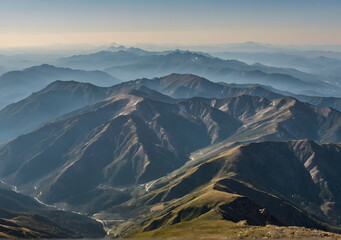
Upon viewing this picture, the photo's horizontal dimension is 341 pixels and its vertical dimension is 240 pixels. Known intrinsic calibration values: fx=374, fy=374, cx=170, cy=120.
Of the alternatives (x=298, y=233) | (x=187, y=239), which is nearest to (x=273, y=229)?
(x=298, y=233)

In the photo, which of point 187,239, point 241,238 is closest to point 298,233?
point 241,238

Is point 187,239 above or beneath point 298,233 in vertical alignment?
beneath

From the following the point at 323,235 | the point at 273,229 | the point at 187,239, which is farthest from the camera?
the point at 187,239

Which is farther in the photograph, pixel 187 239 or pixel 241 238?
pixel 187 239

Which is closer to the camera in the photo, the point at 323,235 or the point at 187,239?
the point at 323,235

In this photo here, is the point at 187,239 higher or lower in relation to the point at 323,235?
lower

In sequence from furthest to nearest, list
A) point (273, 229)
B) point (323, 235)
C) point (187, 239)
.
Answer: point (187, 239) < point (273, 229) < point (323, 235)

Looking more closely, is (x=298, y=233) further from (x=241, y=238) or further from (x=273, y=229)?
(x=241, y=238)

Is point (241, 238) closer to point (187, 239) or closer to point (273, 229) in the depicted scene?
point (273, 229)
